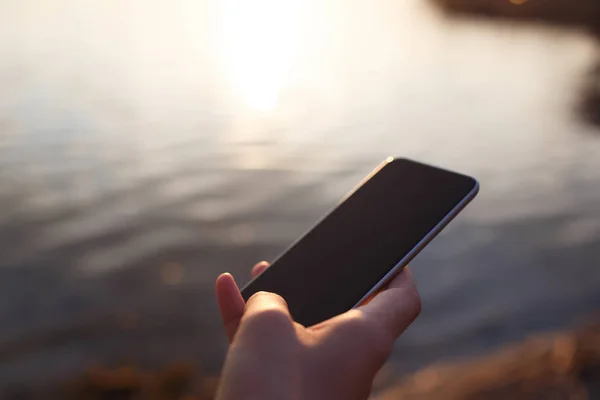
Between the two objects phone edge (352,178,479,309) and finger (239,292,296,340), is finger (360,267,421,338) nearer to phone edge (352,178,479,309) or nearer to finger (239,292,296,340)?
phone edge (352,178,479,309)

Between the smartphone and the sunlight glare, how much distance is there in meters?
3.72

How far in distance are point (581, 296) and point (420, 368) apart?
97 centimetres

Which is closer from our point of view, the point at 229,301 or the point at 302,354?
the point at 302,354

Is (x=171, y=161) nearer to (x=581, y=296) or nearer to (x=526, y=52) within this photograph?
(x=581, y=296)

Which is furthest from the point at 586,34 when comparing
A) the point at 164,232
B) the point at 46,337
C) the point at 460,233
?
the point at 46,337

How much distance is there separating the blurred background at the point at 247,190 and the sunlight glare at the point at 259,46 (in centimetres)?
5

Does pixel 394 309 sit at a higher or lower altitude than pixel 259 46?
lower

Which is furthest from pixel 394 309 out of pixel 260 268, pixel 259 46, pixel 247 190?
pixel 259 46

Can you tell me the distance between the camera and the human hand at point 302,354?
2.65 ft

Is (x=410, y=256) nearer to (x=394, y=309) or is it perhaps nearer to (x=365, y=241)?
(x=365, y=241)

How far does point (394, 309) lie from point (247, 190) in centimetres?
259

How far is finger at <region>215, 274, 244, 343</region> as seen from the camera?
1167 millimetres

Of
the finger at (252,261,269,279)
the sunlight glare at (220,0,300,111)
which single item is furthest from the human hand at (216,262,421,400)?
the sunlight glare at (220,0,300,111)

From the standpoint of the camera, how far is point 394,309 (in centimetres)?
100
